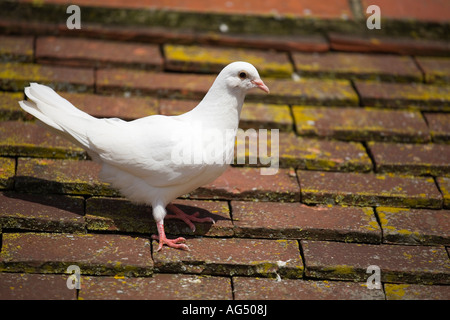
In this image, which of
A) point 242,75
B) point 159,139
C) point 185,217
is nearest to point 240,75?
point 242,75

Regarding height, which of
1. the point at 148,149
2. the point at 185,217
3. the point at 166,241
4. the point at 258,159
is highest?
the point at 258,159

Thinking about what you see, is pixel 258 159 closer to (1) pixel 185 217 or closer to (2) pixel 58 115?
(1) pixel 185 217

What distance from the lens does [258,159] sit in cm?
434

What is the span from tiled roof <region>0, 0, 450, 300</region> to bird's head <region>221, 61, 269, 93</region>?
25.4 inches

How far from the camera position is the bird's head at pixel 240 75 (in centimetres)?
376

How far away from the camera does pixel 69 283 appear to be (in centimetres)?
327

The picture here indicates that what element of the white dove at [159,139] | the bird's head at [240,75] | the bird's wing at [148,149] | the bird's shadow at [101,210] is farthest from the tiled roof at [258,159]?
the bird's head at [240,75]

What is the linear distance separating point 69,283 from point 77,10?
252 cm

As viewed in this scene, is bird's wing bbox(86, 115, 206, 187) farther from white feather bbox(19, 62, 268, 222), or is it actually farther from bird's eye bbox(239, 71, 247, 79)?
bird's eye bbox(239, 71, 247, 79)

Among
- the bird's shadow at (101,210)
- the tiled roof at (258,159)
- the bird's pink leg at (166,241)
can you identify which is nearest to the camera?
the tiled roof at (258,159)

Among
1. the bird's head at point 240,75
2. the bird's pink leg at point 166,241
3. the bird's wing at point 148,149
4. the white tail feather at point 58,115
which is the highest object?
the bird's head at point 240,75

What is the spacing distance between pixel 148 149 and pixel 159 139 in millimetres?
81

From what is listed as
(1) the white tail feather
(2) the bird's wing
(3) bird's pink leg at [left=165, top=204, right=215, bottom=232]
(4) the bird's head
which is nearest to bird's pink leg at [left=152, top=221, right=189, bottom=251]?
(3) bird's pink leg at [left=165, top=204, right=215, bottom=232]

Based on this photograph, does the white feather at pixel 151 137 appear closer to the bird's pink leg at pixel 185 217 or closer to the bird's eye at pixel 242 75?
the bird's eye at pixel 242 75
